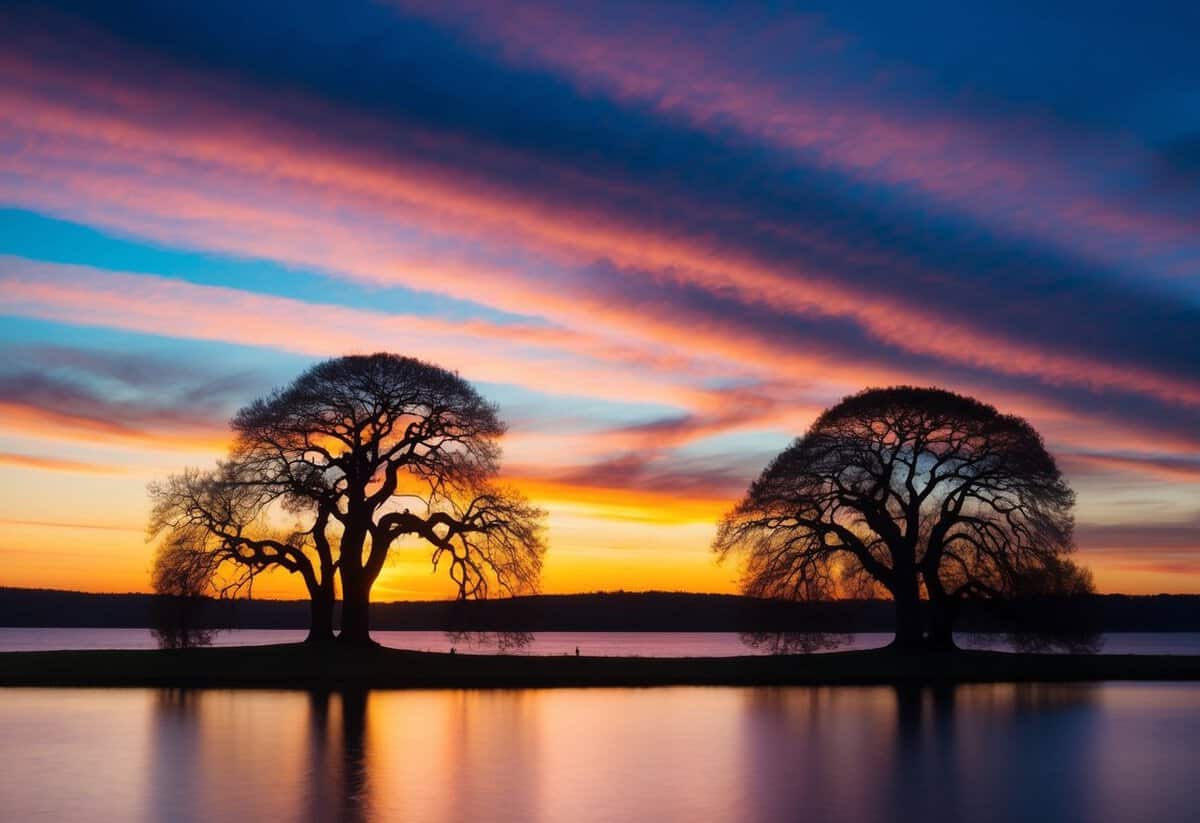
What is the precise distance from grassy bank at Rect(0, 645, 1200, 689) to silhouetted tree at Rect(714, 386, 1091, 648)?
3.04m

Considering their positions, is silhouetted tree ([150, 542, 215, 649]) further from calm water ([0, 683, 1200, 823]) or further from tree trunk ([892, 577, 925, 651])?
tree trunk ([892, 577, 925, 651])

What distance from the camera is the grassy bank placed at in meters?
43.6

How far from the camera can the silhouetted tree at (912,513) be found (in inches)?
2062

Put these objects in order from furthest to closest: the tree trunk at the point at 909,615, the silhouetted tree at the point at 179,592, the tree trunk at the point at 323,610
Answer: the tree trunk at the point at 909,615, the tree trunk at the point at 323,610, the silhouetted tree at the point at 179,592

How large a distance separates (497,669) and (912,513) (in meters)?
19.7

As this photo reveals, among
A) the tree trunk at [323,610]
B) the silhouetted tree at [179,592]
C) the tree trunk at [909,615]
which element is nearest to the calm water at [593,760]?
the silhouetted tree at [179,592]

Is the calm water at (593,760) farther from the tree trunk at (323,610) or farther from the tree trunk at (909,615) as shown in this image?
the tree trunk at (909,615)

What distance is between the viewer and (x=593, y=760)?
23250mm

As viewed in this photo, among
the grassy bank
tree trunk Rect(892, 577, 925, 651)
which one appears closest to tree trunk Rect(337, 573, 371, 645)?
the grassy bank

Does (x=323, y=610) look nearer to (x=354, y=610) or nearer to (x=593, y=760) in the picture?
(x=354, y=610)

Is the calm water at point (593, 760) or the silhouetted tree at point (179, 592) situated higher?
the silhouetted tree at point (179, 592)

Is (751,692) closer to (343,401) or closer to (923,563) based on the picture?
(923,563)

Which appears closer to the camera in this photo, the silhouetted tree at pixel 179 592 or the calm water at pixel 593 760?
the calm water at pixel 593 760

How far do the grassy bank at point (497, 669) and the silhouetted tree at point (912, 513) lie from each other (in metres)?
3.04
